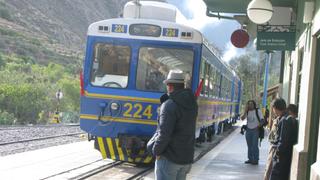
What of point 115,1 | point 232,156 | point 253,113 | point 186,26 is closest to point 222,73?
point 232,156

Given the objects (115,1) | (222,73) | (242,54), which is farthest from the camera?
(115,1)

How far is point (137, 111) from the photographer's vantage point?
11.5m

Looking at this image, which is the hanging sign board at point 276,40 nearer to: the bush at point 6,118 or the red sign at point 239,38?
the red sign at point 239,38

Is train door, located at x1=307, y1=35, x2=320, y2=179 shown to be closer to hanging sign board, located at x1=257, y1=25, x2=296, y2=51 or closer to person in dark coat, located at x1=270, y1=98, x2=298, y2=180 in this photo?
person in dark coat, located at x1=270, y1=98, x2=298, y2=180

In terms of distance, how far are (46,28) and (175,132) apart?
104 m

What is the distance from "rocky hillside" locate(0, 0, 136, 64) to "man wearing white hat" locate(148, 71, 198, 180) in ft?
245

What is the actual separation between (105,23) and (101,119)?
2.02 meters

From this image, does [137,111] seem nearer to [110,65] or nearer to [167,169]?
[110,65]

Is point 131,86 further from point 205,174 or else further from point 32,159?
point 32,159

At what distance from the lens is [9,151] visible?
14.8 meters

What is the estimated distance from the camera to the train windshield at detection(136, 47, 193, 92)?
38.3 ft

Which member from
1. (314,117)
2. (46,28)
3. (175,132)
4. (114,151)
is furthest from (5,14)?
(175,132)

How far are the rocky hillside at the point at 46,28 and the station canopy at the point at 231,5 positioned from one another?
6586cm

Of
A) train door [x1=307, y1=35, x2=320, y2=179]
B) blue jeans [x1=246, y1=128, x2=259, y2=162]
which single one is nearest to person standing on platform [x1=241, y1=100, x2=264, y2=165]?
blue jeans [x1=246, y1=128, x2=259, y2=162]
